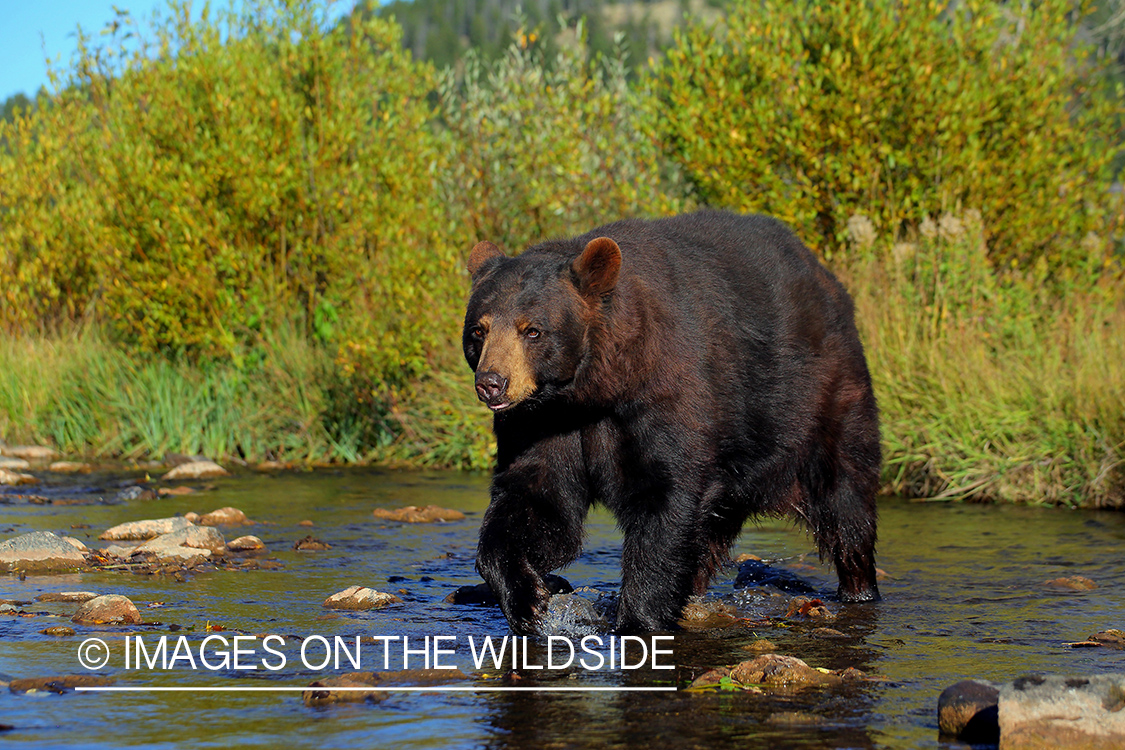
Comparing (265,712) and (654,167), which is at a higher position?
(654,167)

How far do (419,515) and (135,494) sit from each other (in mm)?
2575

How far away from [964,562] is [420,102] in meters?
8.88

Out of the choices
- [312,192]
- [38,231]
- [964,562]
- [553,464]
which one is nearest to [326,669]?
[553,464]

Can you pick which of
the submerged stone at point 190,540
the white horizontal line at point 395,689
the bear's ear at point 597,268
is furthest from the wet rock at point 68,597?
the bear's ear at point 597,268

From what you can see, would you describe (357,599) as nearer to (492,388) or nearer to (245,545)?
(492,388)

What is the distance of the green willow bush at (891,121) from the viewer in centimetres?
1130

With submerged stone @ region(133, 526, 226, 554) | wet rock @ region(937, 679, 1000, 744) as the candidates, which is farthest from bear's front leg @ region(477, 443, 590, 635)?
submerged stone @ region(133, 526, 226, 554)

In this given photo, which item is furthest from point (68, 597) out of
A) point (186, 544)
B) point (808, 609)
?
point (808, 609)

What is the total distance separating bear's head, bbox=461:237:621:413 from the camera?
15.0 ft

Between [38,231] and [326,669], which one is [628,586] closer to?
[326,669]

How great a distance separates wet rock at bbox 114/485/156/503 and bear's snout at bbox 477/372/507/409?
5.70 metres

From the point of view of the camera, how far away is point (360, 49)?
1357 cm

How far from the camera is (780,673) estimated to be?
4.16 meters

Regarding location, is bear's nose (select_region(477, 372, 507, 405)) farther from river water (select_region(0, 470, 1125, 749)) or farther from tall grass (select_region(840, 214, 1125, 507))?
tall grass (select_region(840, 214, 1125, 507))
